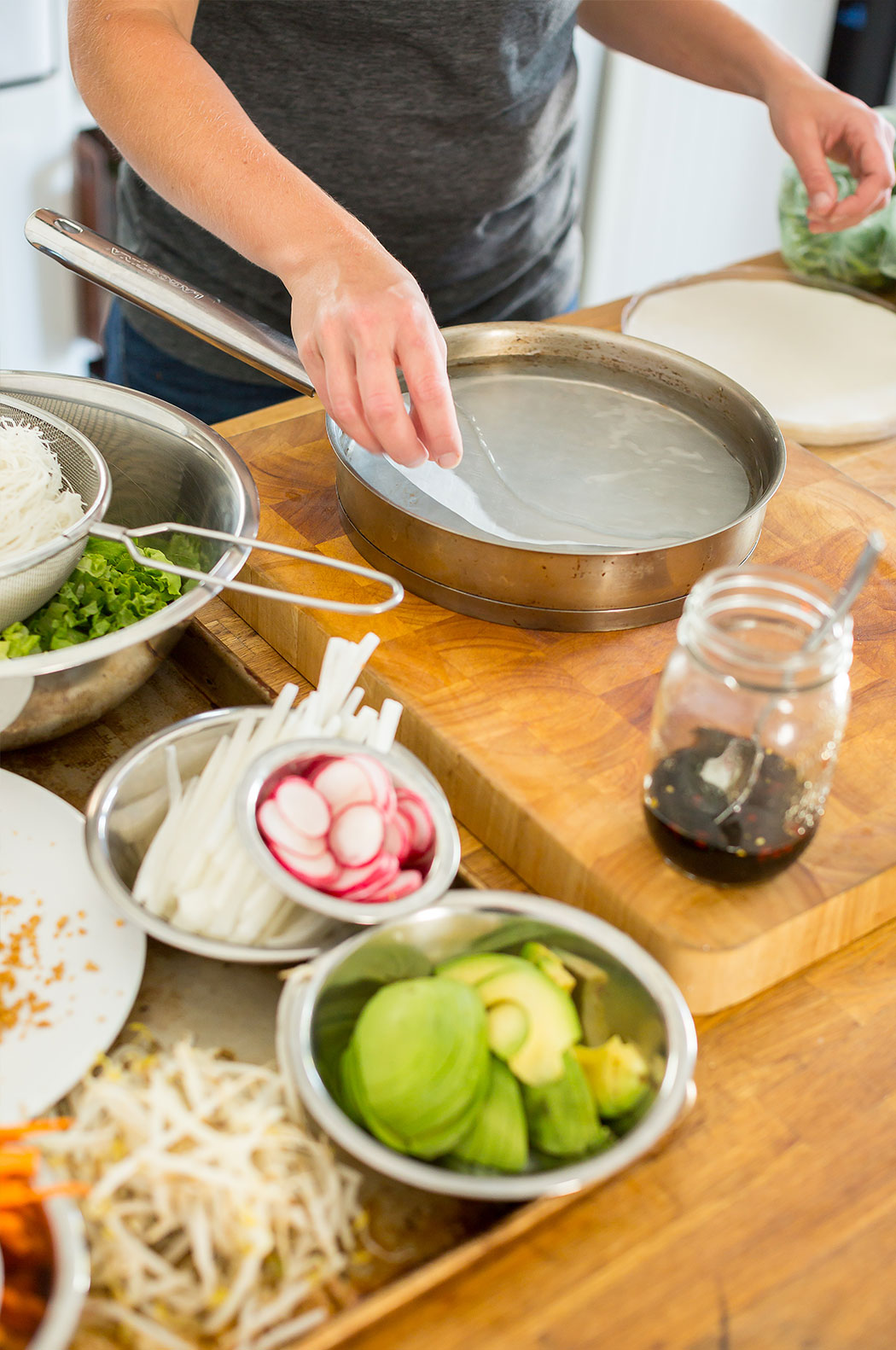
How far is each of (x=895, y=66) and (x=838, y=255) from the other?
1906 millimetres

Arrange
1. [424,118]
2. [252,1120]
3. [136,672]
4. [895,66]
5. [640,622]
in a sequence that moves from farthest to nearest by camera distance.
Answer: [895,66] → [424,118] → [640,622] → [136,672] → [252,1120]

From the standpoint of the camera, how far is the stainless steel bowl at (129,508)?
916 millimetres

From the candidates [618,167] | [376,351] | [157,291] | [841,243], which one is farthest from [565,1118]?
[618,167]

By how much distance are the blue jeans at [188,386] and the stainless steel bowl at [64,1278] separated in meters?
1.24

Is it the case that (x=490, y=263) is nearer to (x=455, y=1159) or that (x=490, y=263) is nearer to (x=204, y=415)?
(x=204, y=415)

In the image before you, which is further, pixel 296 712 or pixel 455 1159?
pixel 296 712

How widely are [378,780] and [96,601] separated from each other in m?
0.38

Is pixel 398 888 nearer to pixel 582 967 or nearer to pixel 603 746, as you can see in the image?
pixel 582 967

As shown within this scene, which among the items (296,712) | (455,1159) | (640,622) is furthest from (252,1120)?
(640,622)

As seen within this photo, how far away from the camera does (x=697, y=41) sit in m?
1.66

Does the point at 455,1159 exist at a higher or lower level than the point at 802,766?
lower

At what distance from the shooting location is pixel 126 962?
0.83 m

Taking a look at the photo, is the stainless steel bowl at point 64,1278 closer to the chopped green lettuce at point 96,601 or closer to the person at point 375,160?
the chopped green lettuce at point 96,601

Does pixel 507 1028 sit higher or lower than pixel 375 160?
lower
